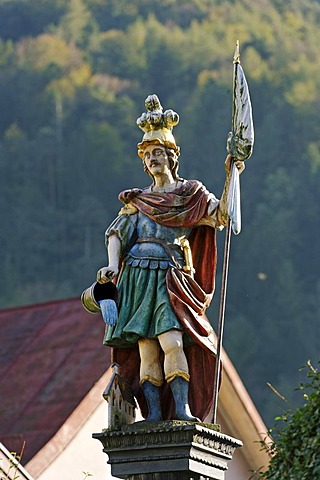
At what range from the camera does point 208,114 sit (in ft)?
249

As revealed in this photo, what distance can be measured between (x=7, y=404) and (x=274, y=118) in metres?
56.4

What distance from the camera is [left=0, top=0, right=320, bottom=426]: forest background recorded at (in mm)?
61469

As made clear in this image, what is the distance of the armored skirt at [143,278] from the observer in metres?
9.34

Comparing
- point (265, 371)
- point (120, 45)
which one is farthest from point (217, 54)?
point (265, 371)

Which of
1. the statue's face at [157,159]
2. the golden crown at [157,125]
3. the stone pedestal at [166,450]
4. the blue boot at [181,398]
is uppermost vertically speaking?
the golden crown at [157,125]

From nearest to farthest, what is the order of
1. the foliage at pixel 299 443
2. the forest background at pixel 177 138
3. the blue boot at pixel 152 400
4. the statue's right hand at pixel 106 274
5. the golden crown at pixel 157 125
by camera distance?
the blue boot at pixel 152 400, the statue's right hand at pixel 106 274, the golden crown at pixel 157 125, the foliage at pixel 299 443, the forest background at pixel 177 138

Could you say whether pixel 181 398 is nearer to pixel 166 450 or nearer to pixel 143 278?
pixel 166 450

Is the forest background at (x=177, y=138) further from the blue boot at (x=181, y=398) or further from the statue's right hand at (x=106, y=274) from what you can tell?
the blue boot at (x=181, y=398)

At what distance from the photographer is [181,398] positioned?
9.25m

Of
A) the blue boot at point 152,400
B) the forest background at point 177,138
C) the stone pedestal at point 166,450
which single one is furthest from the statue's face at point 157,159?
the forest background at point 177,138

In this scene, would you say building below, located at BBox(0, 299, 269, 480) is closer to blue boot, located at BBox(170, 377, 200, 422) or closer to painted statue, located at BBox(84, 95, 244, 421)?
painted statue, located at BBox(84, 95, 244, 421)

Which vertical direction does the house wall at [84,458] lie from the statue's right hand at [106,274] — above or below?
above

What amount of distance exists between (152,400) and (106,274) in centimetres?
76

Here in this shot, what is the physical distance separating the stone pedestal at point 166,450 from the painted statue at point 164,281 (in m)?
0.19
